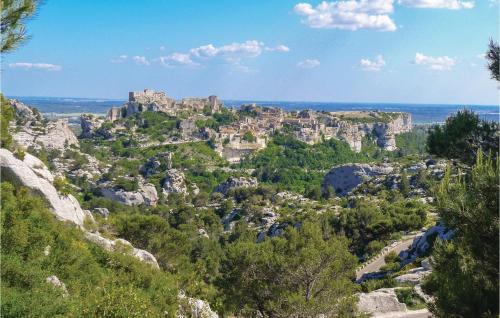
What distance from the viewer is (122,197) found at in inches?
2751

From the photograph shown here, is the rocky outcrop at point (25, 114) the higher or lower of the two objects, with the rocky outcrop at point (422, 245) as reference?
higher

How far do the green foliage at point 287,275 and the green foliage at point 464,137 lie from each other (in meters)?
4.86

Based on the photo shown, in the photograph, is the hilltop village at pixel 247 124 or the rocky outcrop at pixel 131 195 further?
the hilltop village at pixel 247 124

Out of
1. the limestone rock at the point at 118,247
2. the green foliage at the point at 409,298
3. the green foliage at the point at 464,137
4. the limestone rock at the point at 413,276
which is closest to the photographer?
the green foliage at the point at 464,137

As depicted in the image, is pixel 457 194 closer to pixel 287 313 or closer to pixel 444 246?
pixel 444 246

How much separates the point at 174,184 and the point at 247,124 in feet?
177

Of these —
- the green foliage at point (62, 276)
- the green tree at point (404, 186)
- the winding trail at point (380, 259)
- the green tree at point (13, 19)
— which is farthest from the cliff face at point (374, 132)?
the green tree at point (13, 19)

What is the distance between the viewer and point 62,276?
50.1 feet

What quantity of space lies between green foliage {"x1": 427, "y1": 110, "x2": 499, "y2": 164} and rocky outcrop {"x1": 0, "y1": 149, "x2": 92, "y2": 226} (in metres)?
18.4

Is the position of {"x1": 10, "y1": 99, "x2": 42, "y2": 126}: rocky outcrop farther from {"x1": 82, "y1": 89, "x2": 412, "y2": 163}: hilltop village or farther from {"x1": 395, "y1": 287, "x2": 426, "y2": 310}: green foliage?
{"x1": 395, "y1": 287, "x2": 426, "y2": 310}: green foliage

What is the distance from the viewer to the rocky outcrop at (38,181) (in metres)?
22.2

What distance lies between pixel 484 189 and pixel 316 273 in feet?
30.9

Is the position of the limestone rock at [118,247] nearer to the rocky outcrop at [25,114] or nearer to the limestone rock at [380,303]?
A: the limestone rock at [380,303]

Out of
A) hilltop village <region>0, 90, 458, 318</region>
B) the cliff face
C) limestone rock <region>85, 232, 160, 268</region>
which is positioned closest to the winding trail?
hilltop village <region>0, 90, 458, 318</region>
